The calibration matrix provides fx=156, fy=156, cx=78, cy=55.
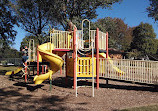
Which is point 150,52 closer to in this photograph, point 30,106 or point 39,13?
point 39,13

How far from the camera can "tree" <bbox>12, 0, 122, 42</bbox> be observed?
69.6ft

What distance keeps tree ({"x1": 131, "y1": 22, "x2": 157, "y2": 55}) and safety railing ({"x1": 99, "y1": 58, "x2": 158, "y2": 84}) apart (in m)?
27.7

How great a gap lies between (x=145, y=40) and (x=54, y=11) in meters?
23.3

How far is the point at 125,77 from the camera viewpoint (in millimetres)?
9055

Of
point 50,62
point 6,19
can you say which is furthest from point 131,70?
point 6,19

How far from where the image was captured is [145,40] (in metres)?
35.3

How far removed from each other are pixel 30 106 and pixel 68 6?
1874 cm

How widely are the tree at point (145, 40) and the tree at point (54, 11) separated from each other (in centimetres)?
1622

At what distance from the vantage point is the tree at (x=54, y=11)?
835 inches

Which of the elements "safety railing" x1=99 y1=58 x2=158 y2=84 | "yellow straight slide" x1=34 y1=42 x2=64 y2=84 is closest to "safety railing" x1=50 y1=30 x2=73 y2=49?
"yellow straight slide" x1=34 y1=42 x2=64 y2=84

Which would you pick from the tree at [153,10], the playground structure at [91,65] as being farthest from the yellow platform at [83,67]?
the tree at [153,10]

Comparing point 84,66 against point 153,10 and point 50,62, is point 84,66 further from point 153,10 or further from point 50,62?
point 153,10

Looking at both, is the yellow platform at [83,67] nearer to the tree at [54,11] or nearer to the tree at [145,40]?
the tree at [54,11]

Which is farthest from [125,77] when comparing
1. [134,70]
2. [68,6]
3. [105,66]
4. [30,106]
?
[68,6]
